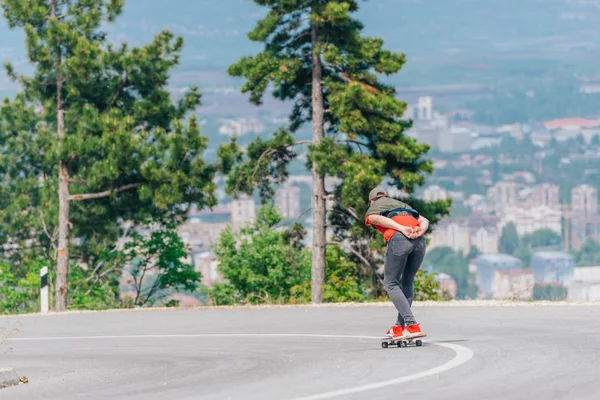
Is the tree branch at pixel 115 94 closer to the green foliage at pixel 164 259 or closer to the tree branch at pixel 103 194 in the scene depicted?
the tree branch at pixel 103 194

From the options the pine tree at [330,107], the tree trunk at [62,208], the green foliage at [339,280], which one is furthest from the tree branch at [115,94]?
the green foliage at [339,280]

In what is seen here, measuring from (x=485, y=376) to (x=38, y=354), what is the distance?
6.06 m

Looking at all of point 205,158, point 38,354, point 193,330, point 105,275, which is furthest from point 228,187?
point 38,354

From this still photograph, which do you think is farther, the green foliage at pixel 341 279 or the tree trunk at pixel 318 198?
the tree trunk at pixel 318 198

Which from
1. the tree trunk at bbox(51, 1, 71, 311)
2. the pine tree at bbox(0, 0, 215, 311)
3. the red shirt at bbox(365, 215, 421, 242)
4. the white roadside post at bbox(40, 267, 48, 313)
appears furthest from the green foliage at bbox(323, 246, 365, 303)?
the red shirt at bbox(365, 215, 421, 242)

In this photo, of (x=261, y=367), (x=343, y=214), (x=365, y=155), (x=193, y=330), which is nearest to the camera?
(x=261, y=367)

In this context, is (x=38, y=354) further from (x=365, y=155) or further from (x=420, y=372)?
(x=365, y=155)

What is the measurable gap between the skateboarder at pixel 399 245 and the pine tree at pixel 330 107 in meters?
18.8

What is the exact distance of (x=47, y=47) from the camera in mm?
35844

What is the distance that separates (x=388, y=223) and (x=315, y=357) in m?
1.60

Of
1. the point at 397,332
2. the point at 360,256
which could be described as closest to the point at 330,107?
the point at 360,256

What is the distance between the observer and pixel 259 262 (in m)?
41.4

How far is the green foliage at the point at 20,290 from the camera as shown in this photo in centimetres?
4309

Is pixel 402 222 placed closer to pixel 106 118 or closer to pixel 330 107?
pixel 330 107
